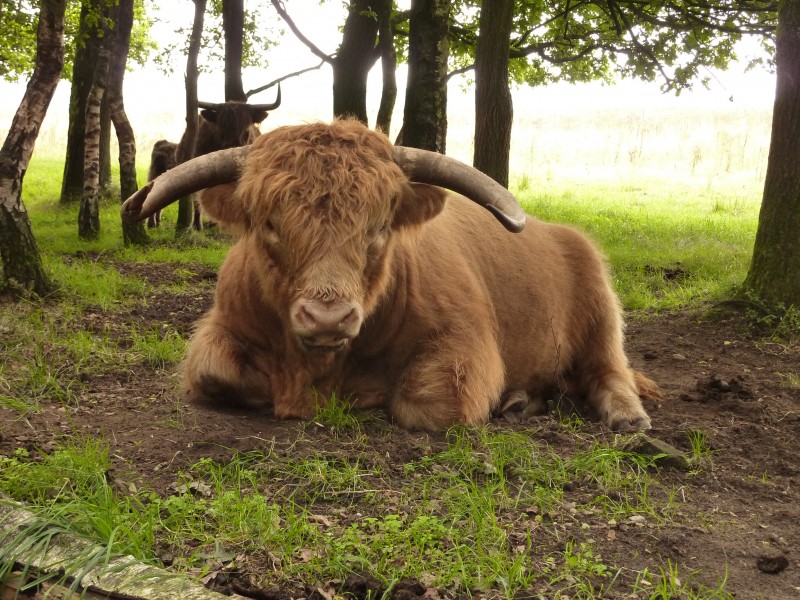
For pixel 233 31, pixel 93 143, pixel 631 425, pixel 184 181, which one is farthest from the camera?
pixel 233 31

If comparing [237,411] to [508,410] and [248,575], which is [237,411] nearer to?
[508,410]

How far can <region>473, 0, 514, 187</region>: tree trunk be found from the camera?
10047 millimetres

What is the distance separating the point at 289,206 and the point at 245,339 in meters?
1.10

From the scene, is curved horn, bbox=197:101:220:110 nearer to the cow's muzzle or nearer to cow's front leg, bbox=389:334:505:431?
cow's front leg, bbox=389:334:505:431

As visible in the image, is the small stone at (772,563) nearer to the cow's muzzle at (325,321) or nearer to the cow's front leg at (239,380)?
the cow's muzzle at (325,321)

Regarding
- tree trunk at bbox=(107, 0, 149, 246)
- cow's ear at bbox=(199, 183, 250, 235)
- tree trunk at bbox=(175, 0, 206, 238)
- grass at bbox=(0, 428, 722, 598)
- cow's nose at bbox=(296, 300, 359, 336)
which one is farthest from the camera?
tree trunk at bbox=(175, 0, 206, 238)

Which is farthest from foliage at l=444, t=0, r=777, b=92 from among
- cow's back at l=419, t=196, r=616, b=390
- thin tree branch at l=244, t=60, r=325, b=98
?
cow's back at l=419, t=196, r=616, b=390

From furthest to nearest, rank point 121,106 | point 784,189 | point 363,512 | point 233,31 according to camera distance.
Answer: point 233,31, point 121,106, point 784,189, point 363,512

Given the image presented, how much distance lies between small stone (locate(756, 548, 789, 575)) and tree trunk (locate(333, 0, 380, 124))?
9965mm

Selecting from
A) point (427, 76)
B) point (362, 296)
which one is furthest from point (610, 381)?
point (427, 76)

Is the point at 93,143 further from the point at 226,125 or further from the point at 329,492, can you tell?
the point at 329,492

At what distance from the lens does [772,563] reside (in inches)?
114

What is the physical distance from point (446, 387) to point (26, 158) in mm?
4406

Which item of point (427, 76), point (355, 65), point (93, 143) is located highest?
point (355, 65)
